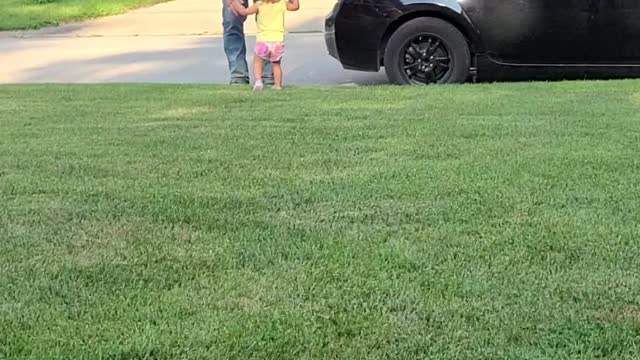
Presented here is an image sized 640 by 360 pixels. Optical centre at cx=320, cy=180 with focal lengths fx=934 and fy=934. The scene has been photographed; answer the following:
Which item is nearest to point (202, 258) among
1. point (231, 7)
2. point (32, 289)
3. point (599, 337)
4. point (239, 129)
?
point (32, 289)

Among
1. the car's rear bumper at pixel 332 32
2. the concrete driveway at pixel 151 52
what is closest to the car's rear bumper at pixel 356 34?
the car's rear bumper at pixel 332 32

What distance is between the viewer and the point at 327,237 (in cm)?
349

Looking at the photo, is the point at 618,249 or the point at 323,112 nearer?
the point at 618,249

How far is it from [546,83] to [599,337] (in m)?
5.09

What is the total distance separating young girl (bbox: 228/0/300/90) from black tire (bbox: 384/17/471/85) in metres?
0.93

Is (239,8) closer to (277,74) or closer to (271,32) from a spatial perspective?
(271,32)

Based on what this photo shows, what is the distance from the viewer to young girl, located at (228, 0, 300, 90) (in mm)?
7977

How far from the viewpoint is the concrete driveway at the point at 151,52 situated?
399 inches

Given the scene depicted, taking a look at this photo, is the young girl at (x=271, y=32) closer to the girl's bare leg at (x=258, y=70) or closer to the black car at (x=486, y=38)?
the girl's bare leg at (x=258, y=70)

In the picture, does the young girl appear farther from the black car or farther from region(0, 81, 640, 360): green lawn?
region(0, 81, 640, 360): green lawn

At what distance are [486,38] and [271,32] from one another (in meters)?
1.83

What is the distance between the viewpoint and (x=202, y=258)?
3283 millimetres

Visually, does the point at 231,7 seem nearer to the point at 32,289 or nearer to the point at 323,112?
the point at 323,112

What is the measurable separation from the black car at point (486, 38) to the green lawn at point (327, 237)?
6.43 ft
